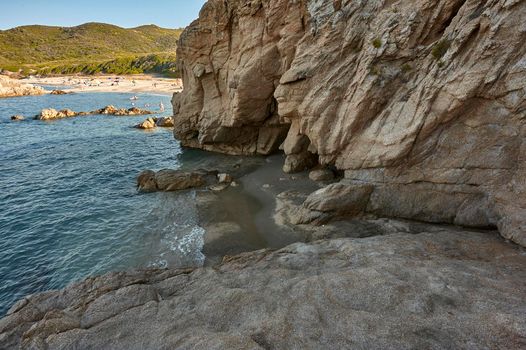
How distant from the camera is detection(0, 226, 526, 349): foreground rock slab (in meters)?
9.75

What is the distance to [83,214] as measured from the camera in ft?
94.7

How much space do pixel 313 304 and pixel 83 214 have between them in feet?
82.6

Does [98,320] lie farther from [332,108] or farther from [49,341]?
[332,108]

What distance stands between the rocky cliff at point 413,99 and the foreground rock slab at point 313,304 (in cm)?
376

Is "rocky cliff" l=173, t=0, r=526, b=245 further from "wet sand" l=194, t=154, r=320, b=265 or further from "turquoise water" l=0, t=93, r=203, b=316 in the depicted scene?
"turquoise water" l=0, t=93, r=203, b=316

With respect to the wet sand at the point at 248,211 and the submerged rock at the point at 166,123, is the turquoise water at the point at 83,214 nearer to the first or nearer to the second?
the wet sand at the point at 248,211

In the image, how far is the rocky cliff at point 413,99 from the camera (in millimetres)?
16422

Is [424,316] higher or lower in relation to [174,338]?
higher

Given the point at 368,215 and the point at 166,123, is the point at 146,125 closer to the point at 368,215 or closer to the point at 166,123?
the point at 166,123

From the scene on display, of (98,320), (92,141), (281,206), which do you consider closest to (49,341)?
(98,320)

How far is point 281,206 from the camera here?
2573 cm

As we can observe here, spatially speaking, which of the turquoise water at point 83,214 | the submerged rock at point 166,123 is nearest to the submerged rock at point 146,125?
the submerged rock at point 166,123

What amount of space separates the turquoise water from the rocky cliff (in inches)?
534

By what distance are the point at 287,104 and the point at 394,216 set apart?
534 inches
